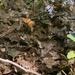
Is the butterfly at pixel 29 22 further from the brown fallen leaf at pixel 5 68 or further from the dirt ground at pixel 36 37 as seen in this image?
the brown fallen leaf at pixel 5 68

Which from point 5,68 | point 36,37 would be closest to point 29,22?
point 36,37

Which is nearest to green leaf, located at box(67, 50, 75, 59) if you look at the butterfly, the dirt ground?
the dirt ground

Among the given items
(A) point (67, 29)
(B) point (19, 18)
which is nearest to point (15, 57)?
(B) point (19, 18)

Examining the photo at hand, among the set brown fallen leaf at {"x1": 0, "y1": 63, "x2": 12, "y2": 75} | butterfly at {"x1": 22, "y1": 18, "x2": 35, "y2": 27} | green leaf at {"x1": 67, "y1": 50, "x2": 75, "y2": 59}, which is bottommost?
brown fallen leaf at {"x1": 0, "y1": 63, "x2": 12, "y2": 75}

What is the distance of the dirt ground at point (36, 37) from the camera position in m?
1.96

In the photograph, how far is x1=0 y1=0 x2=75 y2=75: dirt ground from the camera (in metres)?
Result: 1.96

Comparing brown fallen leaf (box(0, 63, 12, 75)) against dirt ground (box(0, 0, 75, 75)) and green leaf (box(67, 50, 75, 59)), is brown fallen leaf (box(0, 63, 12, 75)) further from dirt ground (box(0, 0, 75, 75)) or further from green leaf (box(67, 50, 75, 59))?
green leaf (box(67, 50, 75, 59))

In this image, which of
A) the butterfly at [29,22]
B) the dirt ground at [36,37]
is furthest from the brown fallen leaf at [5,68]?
the butterfly at [29,22]

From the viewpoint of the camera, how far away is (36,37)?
216 cm

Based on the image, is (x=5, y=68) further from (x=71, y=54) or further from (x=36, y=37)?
(x=71, y=54)

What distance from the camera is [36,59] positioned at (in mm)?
2027

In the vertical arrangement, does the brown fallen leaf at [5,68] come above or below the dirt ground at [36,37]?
below

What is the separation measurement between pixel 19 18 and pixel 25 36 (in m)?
0.22

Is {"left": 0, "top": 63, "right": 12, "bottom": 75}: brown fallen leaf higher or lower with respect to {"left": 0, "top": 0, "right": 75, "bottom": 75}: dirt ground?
lower
